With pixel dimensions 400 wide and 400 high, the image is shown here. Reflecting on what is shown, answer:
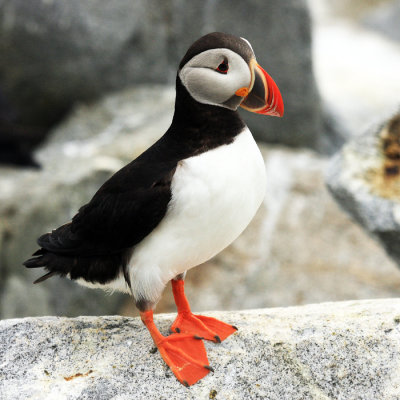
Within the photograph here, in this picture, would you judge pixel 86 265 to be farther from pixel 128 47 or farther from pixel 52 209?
pixel 128 47

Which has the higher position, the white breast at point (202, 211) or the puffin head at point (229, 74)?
the puffin head at point (229, 74)

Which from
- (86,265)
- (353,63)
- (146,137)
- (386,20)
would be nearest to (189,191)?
(86,265)

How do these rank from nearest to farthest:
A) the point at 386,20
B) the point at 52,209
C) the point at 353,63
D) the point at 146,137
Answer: the point at 52,209, the point at 146,137, the point at 353,63, the point at 386,20

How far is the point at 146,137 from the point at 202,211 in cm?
403

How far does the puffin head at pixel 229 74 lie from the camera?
246 centimetres

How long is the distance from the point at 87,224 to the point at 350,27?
13.6m

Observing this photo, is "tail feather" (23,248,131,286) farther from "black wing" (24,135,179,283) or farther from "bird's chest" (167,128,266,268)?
"bird's chest" (167,128,266,268)

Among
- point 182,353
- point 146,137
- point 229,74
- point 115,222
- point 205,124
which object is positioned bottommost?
point 146,137

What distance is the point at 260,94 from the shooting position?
8.18ft

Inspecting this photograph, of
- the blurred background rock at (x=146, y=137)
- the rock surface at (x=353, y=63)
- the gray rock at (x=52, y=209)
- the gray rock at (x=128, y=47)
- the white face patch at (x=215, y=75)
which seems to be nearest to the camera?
the white face patch at (x=215, y=75)

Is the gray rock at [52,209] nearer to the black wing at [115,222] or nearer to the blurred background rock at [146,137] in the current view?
the blurred background rock at [146,137]

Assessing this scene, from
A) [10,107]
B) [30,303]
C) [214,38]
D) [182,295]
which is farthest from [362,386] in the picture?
[10,107]

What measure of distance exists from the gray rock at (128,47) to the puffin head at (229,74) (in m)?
5.08

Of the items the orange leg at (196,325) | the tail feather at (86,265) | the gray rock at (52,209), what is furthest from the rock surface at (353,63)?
the tail feather at (86,265)
